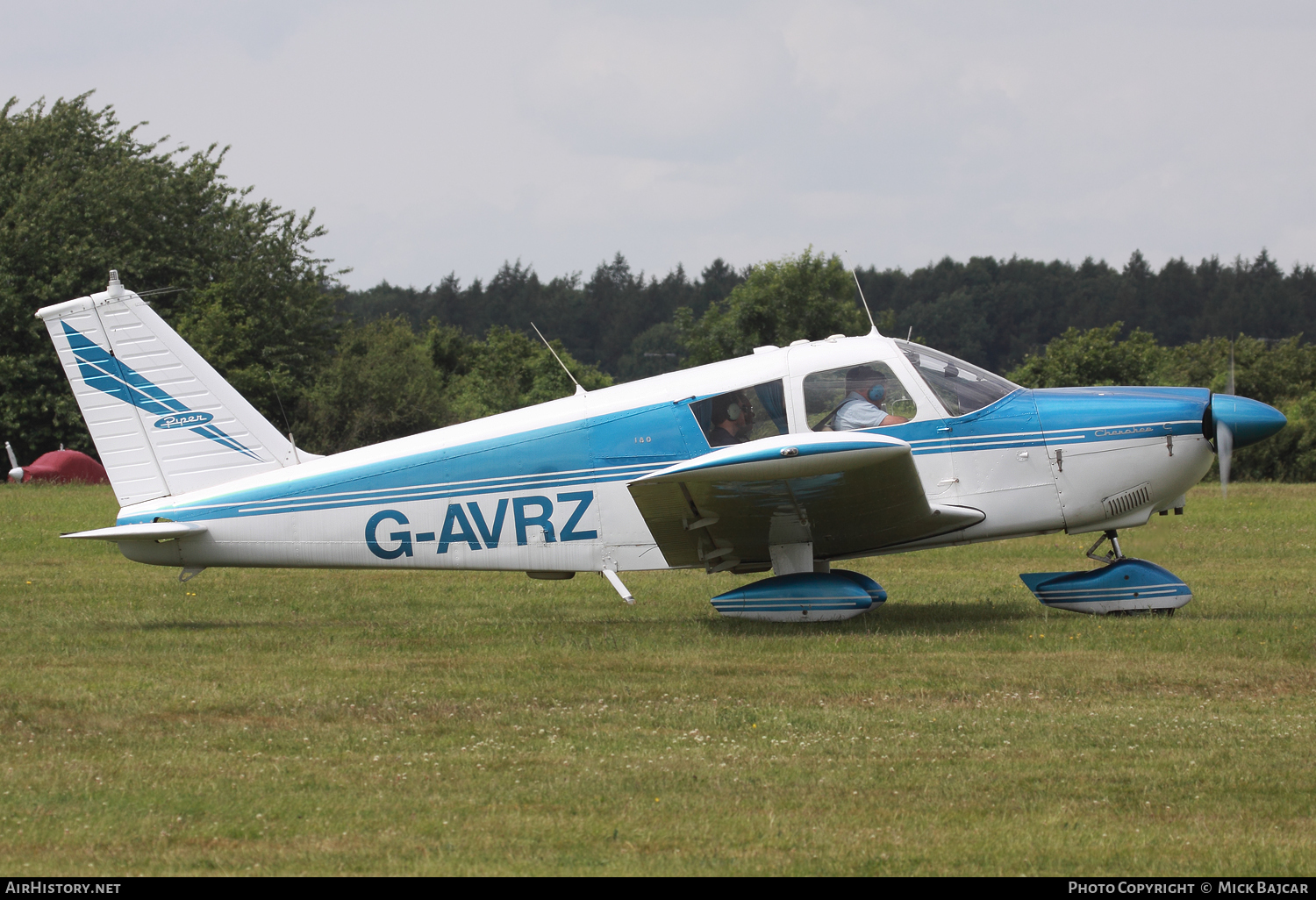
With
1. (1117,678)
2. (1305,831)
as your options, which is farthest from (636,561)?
(1305,831)

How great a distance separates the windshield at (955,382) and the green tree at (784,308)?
33992 mm

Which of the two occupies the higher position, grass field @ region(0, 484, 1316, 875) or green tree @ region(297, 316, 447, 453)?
Answer: green tree @ region(297, 316, 447, 453)

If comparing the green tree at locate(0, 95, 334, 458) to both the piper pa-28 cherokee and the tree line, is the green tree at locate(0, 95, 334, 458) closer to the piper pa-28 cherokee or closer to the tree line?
the tree line

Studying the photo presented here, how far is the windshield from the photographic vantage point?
9.38m

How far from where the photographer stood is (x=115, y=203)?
125 feet

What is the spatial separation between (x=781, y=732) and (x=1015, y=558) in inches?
344

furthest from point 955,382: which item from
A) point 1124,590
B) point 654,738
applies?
point 654,738

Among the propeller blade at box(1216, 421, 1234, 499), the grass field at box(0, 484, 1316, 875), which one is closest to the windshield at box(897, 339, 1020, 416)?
the propeller blade at box(1216, 421, 1234, 499)

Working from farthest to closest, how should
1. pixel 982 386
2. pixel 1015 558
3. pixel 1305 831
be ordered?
pixel 1015 558
pixel 982 386
pixel 1305 831

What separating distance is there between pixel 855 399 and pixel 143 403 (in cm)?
554

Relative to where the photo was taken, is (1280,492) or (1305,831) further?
(1280,492)

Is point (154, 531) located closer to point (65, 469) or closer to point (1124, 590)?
point (1124, 590)

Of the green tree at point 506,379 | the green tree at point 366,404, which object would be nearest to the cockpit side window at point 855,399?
the green tree at point 366,404
